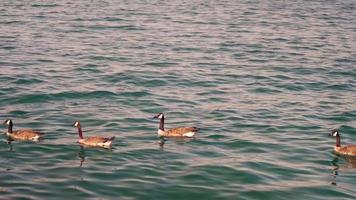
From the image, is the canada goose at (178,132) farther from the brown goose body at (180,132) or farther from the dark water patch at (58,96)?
the dark water patch at (58,96)

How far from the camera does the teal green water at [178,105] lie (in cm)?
2000

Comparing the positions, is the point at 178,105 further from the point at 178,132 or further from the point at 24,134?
the point at 24,134

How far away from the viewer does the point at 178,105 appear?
31109mm

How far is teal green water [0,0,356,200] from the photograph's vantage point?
20000mm

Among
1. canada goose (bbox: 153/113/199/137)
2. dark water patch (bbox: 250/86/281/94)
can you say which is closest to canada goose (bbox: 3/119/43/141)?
canada goose (bbox: 153/113/199/137)

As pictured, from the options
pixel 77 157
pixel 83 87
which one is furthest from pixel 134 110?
pixel 77 157

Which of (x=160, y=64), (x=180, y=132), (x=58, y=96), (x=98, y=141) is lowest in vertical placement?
(x=180, y=132)

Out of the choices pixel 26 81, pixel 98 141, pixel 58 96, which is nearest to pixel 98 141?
pixel 98 141

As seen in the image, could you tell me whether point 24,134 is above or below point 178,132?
above

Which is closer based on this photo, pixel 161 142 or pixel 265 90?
pixel 161 142

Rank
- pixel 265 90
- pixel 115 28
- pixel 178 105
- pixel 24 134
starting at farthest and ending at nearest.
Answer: pixel 115 28, pixel 265 90, pixel 178 105, pixel 24 134

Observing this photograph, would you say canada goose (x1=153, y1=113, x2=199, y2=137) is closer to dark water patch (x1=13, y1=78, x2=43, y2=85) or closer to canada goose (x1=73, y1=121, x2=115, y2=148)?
canada goose (x1=73, y1=121, x2=115, y2=148)

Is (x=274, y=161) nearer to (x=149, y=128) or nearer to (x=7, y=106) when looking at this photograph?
(x=149, y=128)

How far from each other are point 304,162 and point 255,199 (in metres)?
4.48
